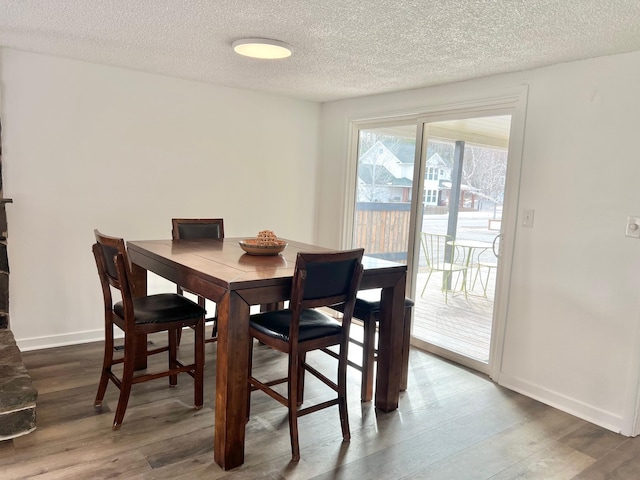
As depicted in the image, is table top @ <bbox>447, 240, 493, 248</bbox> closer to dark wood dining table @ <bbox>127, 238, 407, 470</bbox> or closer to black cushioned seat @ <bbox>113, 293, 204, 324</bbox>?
dark wood dining table @ <bbox>127, 238, 407, 470</bbox>

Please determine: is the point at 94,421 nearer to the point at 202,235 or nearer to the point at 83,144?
the point at 202,235

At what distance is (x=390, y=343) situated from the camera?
2.76m

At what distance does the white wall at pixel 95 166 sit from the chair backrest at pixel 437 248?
1.67 metres

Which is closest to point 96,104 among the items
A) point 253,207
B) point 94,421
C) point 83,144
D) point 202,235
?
point 83,144

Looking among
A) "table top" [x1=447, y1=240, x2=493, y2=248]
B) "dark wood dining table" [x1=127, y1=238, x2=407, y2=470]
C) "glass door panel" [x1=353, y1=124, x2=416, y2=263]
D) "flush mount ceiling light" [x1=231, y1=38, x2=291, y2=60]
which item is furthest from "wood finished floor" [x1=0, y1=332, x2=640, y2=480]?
"flush mount ceiling light" [x1=231, y1=38, x2=291, y2=60]

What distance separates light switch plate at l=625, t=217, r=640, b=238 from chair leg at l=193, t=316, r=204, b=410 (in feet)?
7.94

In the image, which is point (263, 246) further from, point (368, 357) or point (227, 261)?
point (368, 357)

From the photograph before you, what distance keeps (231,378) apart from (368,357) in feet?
3.43

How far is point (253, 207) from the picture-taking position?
4.54 meters

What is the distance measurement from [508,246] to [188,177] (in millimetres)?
2633

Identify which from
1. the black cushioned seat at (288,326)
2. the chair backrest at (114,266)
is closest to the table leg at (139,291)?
the chair backrest at (114,266)

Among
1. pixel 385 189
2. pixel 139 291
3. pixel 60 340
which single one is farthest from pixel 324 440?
pixel 385 189

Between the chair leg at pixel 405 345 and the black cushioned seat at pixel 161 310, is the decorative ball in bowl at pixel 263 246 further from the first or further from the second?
the chair leg at pixel 405 345

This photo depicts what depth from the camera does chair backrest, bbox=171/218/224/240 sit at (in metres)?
3.53
